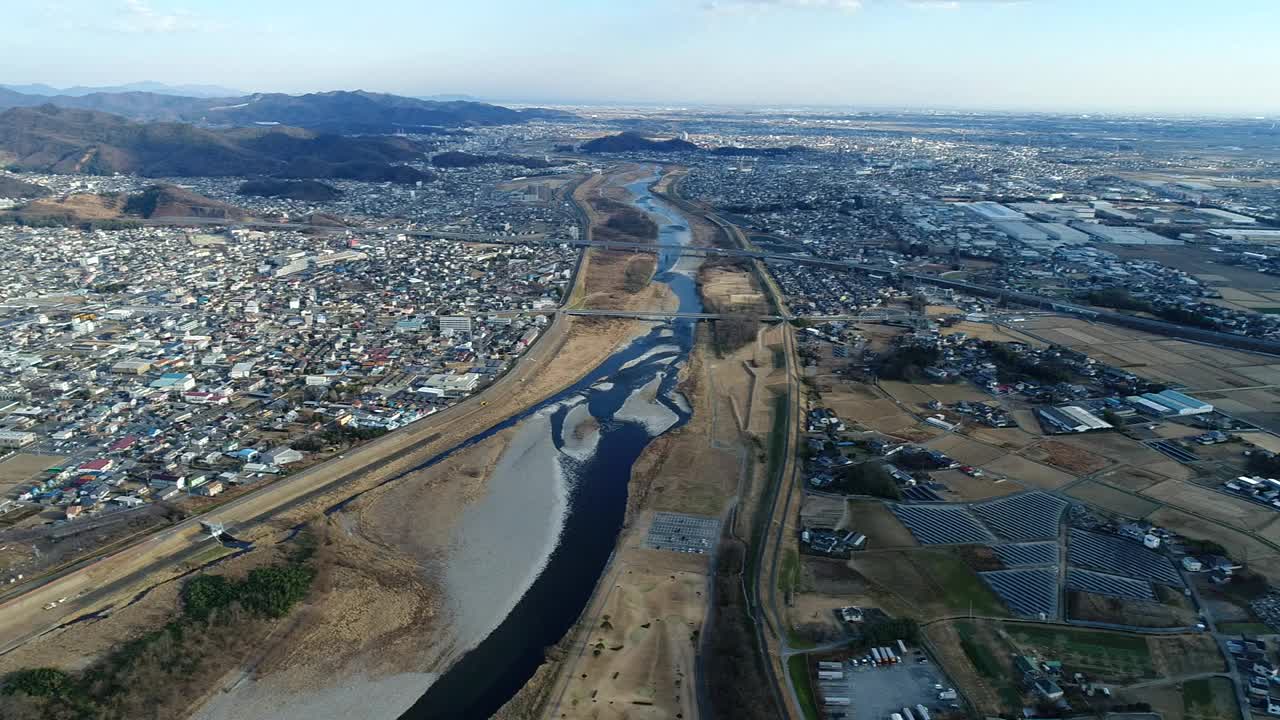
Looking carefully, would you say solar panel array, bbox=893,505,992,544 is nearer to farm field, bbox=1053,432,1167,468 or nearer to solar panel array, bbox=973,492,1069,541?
solar panel array, bbox=973,492,1069,541

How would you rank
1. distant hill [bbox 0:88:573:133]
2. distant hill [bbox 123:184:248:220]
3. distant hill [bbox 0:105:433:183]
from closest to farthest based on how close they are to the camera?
distant hill [bbox 123:184:248:220]
distant hill [bbox 0:105:433:183]
distant hill [bbox 0:88:573:133]

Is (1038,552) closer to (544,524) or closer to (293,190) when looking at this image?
(544,524)

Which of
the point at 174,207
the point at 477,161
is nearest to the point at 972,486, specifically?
the point at 174,207

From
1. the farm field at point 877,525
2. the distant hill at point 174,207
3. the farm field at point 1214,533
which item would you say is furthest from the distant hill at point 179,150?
the farm field at point 1214,533

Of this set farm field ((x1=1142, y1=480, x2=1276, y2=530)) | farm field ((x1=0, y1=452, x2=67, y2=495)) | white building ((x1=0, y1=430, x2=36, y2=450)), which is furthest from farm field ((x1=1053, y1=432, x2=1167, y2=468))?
white building ((x1=0, y1=430, x2=36, y2=450))

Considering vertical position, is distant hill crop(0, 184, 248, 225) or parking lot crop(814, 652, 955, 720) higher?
distant hill crop(0, 184, 248, 225)

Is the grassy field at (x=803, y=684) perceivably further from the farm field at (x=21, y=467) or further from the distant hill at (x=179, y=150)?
the distant hill at (x=179, y=150)
